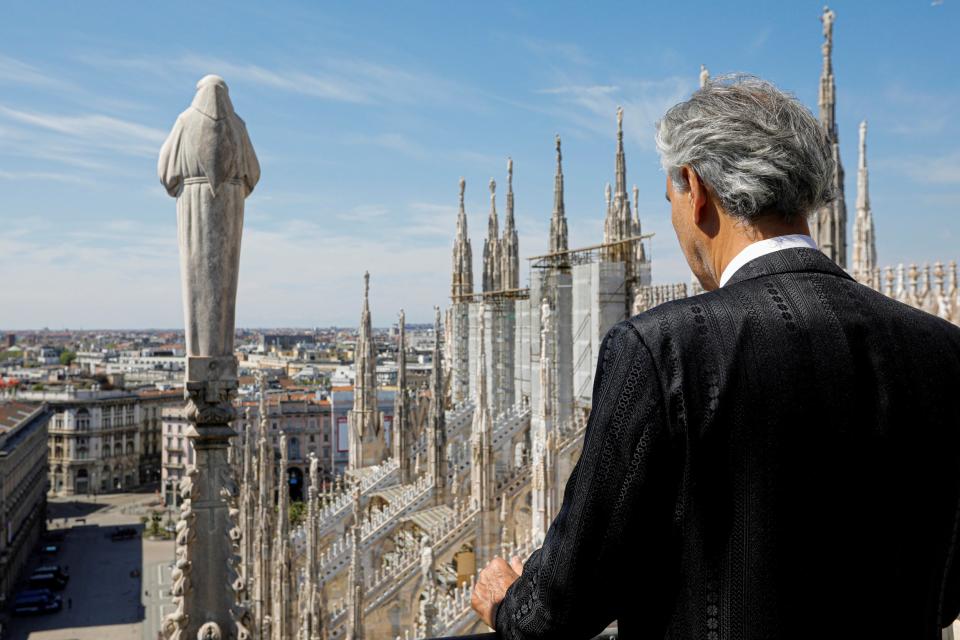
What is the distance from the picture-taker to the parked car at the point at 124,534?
43.2 metres

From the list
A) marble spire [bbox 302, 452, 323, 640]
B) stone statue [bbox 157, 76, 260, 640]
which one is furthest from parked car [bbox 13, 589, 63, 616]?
stone statue [bbox 157, 76, 260, 640]

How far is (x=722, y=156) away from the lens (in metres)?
1.53

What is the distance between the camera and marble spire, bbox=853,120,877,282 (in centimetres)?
1210

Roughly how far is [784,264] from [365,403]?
26318 mm

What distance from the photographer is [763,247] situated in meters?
1.51

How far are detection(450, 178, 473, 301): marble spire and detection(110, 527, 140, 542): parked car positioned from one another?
21940 mm

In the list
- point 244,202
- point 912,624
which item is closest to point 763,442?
point 912,624

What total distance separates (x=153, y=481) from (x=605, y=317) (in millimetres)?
51109

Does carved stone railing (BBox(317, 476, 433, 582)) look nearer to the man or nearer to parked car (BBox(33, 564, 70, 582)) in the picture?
the man

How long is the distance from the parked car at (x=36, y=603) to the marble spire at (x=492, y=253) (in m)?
19.7

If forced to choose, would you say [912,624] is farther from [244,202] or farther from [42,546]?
[42,546]

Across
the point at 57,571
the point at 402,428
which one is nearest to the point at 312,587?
the point at 402,428

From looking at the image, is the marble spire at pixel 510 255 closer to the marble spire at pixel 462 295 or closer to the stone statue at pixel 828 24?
the marble spire at pixel 462 295

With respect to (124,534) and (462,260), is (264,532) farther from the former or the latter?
(124,534)
